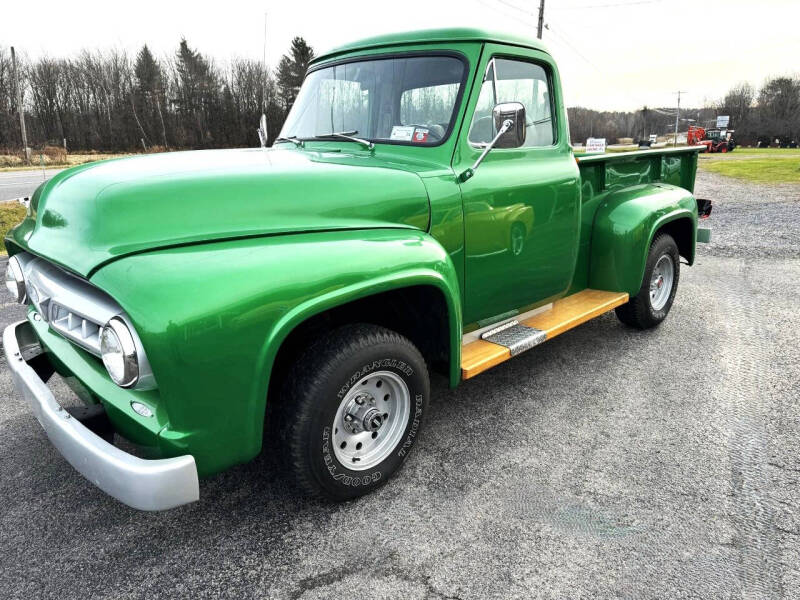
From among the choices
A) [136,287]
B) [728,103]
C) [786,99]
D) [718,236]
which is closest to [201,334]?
[136,287]

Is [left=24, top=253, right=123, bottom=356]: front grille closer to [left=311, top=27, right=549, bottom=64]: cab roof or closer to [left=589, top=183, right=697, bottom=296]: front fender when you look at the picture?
[left=311, top=27, right=549, bottom=64]: cab roof

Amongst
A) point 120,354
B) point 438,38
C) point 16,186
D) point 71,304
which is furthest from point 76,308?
point 16,186

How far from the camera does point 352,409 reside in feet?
7.88

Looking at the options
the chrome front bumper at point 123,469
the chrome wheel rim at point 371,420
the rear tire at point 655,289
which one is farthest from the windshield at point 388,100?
the rear tire at point 655,289

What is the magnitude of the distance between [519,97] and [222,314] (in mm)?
2365

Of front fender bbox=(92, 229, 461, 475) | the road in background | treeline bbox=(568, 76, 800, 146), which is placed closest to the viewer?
front fender bbox=(92, 229, 461, 475)

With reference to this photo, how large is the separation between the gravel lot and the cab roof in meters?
2.13

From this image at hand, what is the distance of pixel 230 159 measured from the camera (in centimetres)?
261

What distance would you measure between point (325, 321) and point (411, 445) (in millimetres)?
761

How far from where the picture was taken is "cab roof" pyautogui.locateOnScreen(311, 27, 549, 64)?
2.94m

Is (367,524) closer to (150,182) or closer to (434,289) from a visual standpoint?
(434,289)

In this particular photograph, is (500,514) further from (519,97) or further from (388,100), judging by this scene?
(519,97)

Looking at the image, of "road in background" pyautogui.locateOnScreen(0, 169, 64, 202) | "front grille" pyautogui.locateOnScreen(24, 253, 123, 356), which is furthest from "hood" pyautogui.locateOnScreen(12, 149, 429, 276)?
"road in background" pyautogui.locateOnScreen(0, 169, 64, 202)

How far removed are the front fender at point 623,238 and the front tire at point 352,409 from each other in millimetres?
2131
